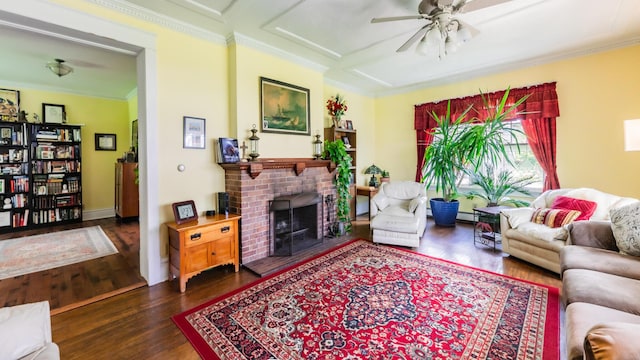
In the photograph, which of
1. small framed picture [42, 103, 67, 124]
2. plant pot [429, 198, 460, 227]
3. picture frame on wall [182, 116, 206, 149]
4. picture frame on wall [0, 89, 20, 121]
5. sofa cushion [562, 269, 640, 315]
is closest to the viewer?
sofa cushion [562, 269, 640, 315]

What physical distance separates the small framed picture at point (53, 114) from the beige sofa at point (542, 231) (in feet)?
26.1

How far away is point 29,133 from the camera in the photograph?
4855 millimetres

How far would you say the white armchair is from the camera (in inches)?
147

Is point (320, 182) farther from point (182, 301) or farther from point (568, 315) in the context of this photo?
point (568, 315)

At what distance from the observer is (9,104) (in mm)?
4793

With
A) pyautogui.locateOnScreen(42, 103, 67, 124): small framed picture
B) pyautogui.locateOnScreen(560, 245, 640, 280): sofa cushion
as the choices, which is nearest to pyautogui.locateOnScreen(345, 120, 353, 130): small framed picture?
pyautogui.locateOnScreen(560, 245, 640, 280): sofa cushion

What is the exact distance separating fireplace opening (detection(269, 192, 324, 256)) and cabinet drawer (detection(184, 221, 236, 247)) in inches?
24.6

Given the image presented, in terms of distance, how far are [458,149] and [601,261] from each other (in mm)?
2602

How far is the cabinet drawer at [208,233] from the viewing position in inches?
104

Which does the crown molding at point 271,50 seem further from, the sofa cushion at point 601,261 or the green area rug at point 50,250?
the sofa cushion at point 601,261

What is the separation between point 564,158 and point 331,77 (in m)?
3.97

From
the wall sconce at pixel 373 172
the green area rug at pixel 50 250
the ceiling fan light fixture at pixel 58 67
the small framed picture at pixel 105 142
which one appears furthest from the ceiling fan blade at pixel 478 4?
the small framed picture at pixel 105 142

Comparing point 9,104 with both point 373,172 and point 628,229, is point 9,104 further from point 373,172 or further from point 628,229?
point 628,229

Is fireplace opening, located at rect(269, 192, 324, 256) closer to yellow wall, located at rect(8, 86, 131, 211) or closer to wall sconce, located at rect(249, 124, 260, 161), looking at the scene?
wall sconce, located at rect(249, 124, 260, 161)
